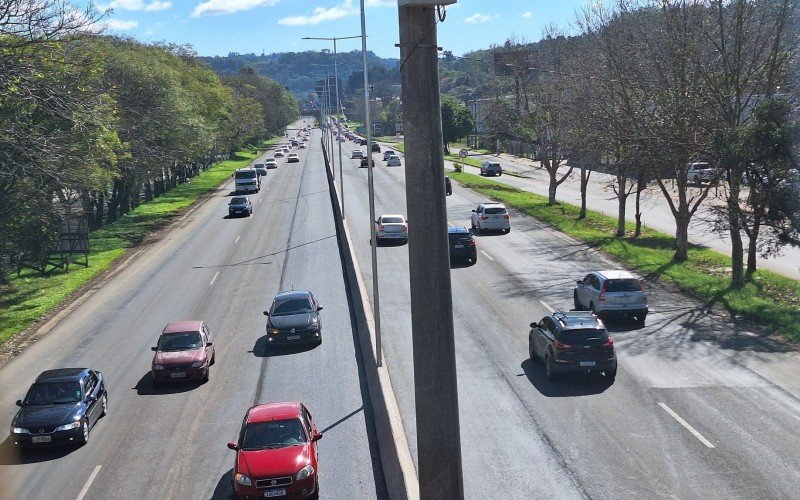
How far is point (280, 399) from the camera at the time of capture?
22062 millimetres

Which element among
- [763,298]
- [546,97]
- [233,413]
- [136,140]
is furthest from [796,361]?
[136,140]

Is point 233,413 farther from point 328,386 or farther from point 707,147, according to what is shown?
point 707,147

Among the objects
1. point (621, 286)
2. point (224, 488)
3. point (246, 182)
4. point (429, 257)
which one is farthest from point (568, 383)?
point (246, 182)

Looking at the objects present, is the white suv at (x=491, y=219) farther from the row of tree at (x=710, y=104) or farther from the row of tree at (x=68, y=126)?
the row of tree at (x=68, y=126)

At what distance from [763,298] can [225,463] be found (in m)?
22.4

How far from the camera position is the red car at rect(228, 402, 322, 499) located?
1534 centimetres

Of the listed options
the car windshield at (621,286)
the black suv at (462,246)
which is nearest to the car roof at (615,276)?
the car windshield at (621,286)

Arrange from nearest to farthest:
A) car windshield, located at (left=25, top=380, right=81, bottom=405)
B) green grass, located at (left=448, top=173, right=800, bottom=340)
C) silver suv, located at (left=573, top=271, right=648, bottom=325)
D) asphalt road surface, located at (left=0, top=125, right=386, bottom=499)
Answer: asphalt road surface, located at (left=0, top=125, right=386, bottom=499) < car windshield, located at (left=25, top=380, right=81, bottom=405) < silver suv, located at (left=573, top=271, right=648, bottom=325) < green grass, located at (left=448, top=173, right=800, bottom=340)

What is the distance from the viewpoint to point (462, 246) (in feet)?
131

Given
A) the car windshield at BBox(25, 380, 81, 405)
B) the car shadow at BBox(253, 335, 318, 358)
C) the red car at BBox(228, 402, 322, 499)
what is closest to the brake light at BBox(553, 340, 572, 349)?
the red car at BBox(228, 402, 322, 499)

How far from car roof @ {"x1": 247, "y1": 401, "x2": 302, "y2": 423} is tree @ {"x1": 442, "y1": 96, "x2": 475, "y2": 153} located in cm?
10896

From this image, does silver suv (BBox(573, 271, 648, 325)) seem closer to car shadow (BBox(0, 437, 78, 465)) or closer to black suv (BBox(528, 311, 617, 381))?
black suv (BBox(528, 311, 617, 381))

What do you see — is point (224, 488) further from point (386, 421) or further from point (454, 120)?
point (454, 120)

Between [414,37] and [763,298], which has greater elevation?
[414,37]
